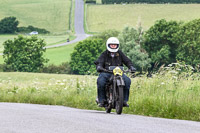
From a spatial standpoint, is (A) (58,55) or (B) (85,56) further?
(A) (58,55)

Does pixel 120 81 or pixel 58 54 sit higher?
pixel 120 81

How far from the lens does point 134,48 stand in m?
95.0

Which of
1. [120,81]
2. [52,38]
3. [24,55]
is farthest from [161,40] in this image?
[120,81]

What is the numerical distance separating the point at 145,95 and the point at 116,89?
163cm

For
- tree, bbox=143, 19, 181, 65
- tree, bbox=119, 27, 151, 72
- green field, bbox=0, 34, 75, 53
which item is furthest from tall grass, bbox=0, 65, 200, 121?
green field, bbox=0, 34, 75, 53

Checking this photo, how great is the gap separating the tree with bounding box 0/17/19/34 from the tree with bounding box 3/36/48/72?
36.1 meters

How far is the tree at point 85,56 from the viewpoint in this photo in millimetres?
104250

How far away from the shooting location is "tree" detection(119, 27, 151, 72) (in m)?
91.8

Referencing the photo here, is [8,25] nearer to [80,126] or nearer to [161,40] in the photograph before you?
[161,40]

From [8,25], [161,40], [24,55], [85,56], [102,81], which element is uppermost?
[102,81]

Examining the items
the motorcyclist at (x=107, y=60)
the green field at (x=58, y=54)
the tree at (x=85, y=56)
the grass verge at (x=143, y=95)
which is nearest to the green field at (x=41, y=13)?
the green field at (x=58, y=54)

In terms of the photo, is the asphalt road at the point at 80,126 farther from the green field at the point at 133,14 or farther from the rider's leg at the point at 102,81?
the green field at the point at 133,14

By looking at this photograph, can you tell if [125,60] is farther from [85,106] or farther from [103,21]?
[103,21]

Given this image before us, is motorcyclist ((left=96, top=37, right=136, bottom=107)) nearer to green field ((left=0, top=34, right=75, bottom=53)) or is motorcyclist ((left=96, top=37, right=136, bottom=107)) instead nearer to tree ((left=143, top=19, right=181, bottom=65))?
tree ((left=143, top=19, right=181, bottom=65))
